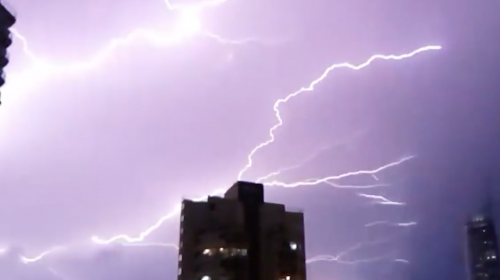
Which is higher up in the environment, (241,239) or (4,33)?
(4,33)

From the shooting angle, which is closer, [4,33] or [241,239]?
[4,33]

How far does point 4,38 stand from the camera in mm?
30000

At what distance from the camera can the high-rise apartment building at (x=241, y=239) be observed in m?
38.2

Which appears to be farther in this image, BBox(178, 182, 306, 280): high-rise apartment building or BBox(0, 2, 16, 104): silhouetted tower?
BBox(178, 182, 306, 280): high-rise apartment building

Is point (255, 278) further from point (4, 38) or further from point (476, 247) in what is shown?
point (476, 247)

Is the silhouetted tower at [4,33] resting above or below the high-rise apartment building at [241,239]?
above

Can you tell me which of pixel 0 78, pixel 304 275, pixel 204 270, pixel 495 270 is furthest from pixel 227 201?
pixel 495 270

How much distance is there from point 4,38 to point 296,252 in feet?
79.8

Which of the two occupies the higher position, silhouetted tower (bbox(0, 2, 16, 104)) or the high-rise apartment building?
silhouetted tower (bbox(0, 2, 16, 104))

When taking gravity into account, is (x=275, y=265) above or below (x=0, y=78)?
below

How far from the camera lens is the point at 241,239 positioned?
39.0 meters

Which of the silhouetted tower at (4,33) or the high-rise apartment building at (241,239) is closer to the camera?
the silhouetted tower at (4,33)

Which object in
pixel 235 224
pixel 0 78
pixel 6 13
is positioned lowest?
pixel 235 224

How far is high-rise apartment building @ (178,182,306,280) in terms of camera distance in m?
38.2
